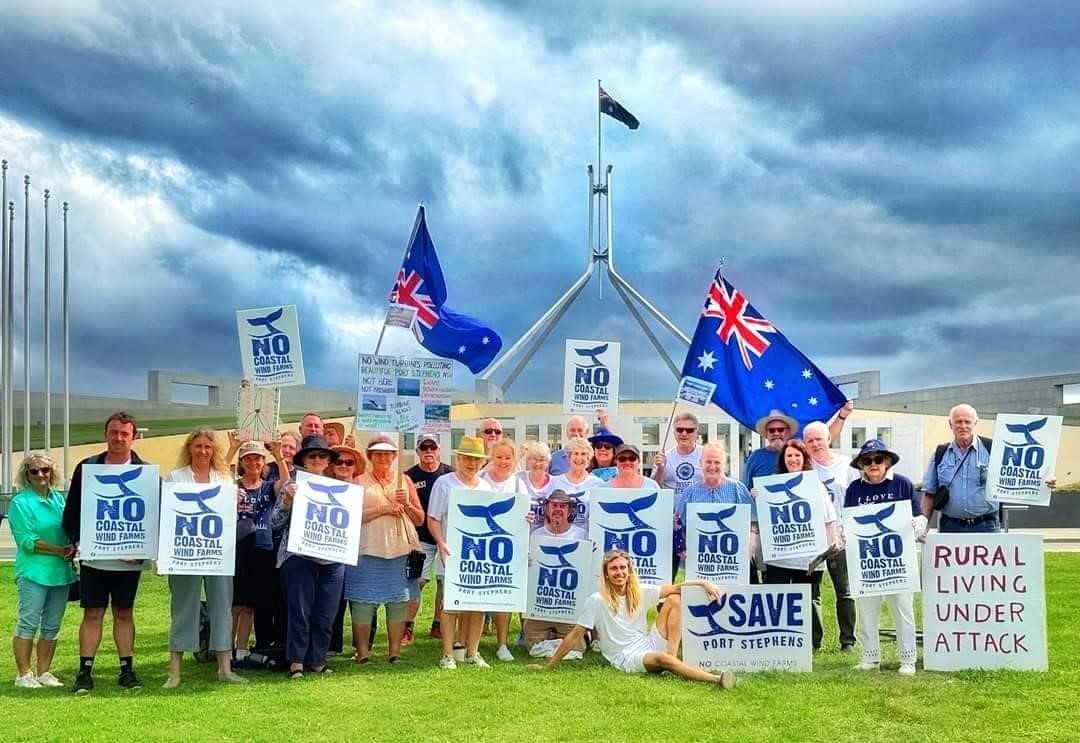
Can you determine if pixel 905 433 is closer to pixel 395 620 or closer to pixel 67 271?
pixel 67 271

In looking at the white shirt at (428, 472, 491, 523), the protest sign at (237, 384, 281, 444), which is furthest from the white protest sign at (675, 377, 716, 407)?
the protest sign at (237, 384, 281, 444)

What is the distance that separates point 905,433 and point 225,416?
1076 inches

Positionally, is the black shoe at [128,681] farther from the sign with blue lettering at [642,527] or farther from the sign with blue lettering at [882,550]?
the sign with blue lettering at [882,550]

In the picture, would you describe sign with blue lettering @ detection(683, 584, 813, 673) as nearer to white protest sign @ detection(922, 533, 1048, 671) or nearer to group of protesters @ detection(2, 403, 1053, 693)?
group of protesters @ detection(2, 403, 1053, 693)

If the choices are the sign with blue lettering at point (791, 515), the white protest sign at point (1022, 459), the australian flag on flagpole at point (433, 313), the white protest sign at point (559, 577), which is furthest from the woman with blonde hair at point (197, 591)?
the australian flag on flagpole at point (433, 313)

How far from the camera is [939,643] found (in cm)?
838

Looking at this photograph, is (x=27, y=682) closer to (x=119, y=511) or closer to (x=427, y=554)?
(x=119, y=511)

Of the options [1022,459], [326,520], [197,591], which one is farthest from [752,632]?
[197,591]

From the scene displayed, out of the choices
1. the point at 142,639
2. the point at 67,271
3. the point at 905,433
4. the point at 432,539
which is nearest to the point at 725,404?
the point at 432,539

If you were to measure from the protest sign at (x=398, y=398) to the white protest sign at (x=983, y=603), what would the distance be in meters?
5.92

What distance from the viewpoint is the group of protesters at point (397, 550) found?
8.06 m

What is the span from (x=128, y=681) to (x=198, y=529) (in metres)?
1.35

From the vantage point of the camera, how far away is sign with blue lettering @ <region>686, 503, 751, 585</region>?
8.77 metres

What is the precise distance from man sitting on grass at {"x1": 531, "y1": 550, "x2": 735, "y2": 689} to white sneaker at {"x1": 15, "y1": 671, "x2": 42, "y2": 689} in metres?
3.98
